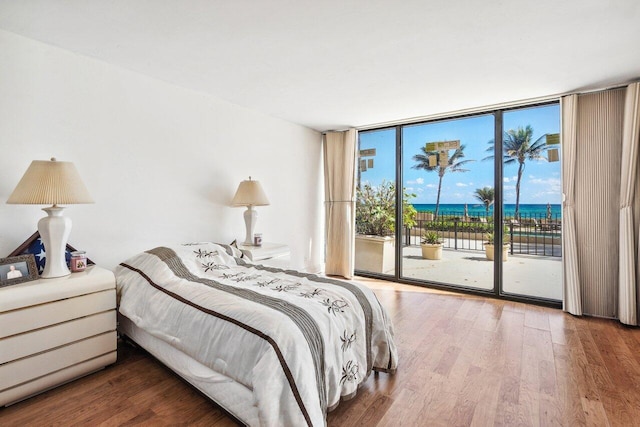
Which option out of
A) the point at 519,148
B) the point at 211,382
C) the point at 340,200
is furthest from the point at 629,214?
the point at 211,382

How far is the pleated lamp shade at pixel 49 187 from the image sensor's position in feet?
6.12

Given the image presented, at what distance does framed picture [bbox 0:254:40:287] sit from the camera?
1.83m

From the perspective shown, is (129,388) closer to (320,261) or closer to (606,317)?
(320,261)

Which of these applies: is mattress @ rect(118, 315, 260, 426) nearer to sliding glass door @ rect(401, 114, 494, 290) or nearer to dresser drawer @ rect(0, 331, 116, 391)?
dresser drawer @ rect(0, 331, 116, 391)

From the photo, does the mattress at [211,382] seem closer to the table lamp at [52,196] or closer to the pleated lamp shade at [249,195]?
the table lamp at [52,196]

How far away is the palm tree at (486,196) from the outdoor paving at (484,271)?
792 mm

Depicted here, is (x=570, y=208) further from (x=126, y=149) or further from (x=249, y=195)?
(x=126, y=149)

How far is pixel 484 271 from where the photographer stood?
4469 millimetres

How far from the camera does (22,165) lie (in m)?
2.16

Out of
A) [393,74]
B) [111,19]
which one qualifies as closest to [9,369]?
[111,19]

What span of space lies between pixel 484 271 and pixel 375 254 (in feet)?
5.23

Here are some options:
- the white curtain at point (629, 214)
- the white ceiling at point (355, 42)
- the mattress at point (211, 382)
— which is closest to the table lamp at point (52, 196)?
the mattress at point (211, 382)

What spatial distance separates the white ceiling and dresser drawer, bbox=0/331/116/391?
209cm

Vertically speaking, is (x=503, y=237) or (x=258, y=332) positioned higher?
(x=503, y=237)
